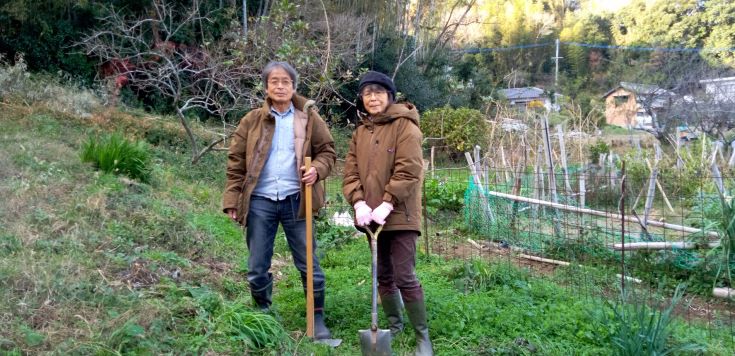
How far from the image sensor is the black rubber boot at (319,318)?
3.63 meters

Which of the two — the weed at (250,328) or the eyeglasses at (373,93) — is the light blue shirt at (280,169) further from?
the weed at (250,328)

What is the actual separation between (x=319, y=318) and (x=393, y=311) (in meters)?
0.45

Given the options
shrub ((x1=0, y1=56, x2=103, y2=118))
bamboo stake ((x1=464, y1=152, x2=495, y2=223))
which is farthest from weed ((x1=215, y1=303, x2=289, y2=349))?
shrub ((x1=0, y1=56, x2=103, y2=118))

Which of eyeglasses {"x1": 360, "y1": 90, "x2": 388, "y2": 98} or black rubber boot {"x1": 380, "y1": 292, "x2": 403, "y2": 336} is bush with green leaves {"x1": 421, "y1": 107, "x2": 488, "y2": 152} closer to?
black rubber boot {"x1": 380, "y1": 292, "x2": 403, "y2": 336}

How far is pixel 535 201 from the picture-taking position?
6137mm

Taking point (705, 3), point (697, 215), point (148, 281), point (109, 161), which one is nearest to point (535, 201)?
point (697, 215)

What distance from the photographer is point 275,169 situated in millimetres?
3539

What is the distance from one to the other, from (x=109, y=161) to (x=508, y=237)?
4683 millimetres

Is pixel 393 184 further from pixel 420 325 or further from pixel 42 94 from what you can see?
pixel 42 94

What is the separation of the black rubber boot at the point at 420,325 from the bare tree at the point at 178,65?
734cm

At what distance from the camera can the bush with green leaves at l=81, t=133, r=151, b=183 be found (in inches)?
284

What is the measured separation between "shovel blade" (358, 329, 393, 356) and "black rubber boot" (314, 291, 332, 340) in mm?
429

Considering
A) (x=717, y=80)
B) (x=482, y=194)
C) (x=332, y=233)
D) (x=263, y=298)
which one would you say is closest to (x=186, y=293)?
(x=263, y=298)

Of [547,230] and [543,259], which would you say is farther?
[547,230]
